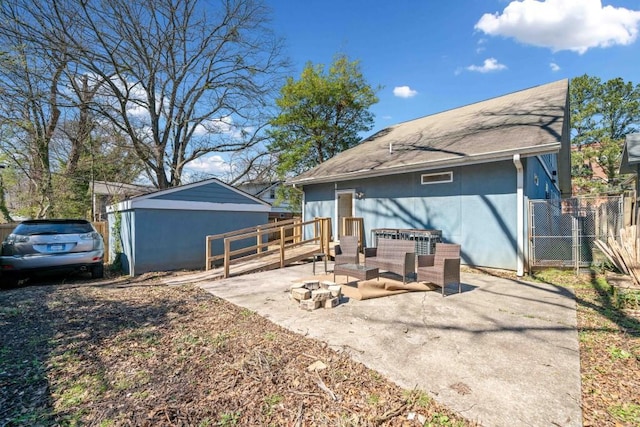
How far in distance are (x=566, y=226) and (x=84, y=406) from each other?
9.46 m

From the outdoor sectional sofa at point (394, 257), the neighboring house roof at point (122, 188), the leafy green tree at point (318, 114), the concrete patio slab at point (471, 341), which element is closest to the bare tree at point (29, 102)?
the neighboring house roof at point (122, 188)

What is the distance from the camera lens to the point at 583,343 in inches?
129

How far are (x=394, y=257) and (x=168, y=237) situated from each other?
6.28m

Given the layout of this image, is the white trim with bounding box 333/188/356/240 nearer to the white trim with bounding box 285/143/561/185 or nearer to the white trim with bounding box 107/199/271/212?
the white trim with bounding box 285/143/561/185

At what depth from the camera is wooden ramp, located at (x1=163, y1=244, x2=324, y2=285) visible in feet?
22.9

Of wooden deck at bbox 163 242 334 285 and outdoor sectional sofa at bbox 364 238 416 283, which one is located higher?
outdoor sectional sofa at bbox 364 238 416 283

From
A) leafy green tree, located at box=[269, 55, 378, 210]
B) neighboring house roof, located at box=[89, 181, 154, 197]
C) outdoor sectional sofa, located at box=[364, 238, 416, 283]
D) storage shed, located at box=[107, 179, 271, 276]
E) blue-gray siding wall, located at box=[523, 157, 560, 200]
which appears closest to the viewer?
outdoor sectional sofa, located at box=[364, 238, 416, 283]

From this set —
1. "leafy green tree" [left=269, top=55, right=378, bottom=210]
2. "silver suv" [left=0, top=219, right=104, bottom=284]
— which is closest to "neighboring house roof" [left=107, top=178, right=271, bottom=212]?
"silver suv" [left=0, top=219, right=104, bottom=284]

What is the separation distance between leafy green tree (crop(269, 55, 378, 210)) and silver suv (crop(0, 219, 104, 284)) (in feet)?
38.4

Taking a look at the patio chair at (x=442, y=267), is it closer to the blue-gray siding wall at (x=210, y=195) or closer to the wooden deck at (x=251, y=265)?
the wooden deck at (x=251, y=265)

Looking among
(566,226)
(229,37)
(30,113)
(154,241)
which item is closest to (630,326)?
(566,226)

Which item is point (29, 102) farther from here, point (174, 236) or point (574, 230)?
point (574, 230)

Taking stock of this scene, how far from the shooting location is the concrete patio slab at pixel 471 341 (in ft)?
7.45

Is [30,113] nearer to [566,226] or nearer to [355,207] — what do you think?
[355,207]
